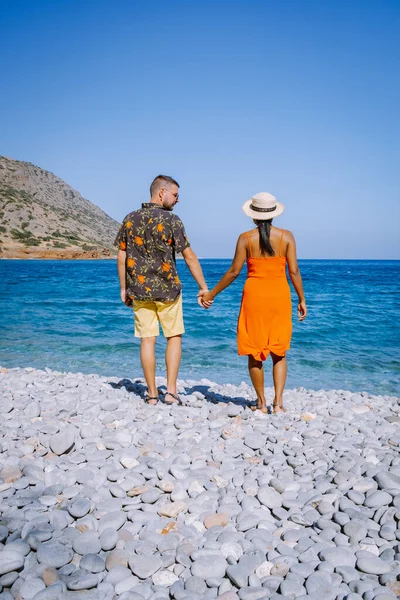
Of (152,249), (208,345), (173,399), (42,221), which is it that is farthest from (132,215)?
(42,221)

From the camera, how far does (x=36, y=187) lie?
102812 mm

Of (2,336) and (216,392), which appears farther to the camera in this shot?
(2,336)

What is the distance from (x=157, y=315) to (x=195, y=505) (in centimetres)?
245

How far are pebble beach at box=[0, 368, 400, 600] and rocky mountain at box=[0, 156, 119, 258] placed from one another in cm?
6516

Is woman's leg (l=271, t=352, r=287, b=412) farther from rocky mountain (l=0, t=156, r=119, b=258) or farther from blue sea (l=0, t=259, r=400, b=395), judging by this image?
rocky mountain (l=0, t=156, r=119, b=258)

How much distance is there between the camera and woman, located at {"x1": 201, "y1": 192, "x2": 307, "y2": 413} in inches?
171

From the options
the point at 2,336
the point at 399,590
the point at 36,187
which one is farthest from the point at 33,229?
the point at 399,590

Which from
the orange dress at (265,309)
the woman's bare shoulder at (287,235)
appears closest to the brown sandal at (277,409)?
the orange dress at (265,309)

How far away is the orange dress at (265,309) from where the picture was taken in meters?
4.45

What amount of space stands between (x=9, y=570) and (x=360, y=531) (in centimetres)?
185

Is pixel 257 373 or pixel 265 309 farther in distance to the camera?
pixel 257 373

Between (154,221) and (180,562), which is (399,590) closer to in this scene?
(180,562)

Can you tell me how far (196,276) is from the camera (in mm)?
4836

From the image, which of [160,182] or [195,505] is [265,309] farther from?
[195,505]
